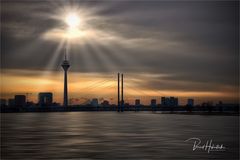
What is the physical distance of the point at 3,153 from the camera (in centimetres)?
3059

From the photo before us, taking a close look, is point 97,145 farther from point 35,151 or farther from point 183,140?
point 183,140

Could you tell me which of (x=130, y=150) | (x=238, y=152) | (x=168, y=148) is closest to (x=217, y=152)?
(x=238, y=152)

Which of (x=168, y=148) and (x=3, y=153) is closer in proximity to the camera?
(x=3, y=153)

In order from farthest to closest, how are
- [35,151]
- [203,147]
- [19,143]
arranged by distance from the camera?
[19,143], [203,147], [35,151]

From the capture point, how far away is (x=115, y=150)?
104 feet

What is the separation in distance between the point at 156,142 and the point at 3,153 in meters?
13.0

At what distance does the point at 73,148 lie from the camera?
109 feet

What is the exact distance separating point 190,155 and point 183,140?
394 inches

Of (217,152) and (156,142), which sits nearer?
(217,152)

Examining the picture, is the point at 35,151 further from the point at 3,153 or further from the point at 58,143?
the point at 58,143

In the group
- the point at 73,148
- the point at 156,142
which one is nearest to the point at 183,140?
the point at 156,142

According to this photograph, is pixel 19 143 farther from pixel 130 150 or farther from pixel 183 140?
pixel 183 140

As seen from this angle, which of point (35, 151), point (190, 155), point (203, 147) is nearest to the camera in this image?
point (190, 155)

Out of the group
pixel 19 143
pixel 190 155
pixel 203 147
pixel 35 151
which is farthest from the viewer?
pixel 19 143
